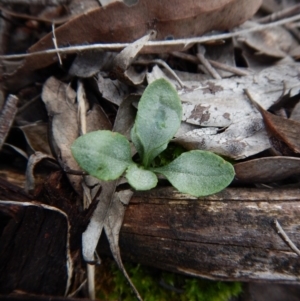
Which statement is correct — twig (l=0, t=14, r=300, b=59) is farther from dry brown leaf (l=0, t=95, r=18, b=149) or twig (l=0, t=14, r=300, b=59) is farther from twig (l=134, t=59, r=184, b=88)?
dry brown leaf (l=0, t=95, r=18, b=149)

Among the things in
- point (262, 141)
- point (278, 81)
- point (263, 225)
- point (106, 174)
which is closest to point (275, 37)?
point (278, 81)

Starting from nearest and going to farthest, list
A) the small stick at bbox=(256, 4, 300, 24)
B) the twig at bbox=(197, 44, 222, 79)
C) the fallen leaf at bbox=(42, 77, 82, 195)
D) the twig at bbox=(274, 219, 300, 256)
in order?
the twig at bbox=(274, 219, 300, 256)
the fallen leaf at bbox=(42, 77, 82, 195)
the twig at bbox=(197, 44, 222, 79)
the small stick at bbox=(256, 4, 300, 24)

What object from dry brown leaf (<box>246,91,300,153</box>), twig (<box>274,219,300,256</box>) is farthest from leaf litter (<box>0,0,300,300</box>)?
twig (<box>274,219,300,256</box>)

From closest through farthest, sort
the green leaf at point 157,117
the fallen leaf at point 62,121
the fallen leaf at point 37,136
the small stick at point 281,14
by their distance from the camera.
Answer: the green leaf at point 157,117
the fallen leaf at point 62,121
the fallen leaf at point 37,136
the small stick at point 281,14

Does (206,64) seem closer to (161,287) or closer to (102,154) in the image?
(102,154)

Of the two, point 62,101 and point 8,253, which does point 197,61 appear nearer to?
point 62,101

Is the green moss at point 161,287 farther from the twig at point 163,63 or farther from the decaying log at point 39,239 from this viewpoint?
the twig at point 163,63

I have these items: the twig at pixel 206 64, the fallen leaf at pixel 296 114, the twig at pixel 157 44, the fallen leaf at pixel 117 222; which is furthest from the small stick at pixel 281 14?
the fallen leaf at pixel 117 222
